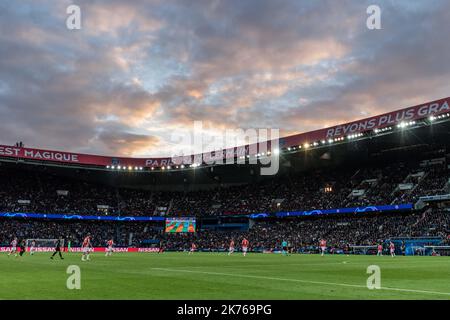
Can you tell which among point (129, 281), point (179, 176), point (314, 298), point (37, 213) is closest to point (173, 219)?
point (179, 176)

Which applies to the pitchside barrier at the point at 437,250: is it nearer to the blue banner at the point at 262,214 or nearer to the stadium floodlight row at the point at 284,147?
the blue banner at the point at 262,214

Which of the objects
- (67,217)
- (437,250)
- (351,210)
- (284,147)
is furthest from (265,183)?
(437,250)

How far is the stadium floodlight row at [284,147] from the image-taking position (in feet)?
175

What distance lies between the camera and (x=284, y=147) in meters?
71.4

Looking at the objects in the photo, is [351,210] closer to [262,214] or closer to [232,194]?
[262,214]

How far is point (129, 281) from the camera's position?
671 inches

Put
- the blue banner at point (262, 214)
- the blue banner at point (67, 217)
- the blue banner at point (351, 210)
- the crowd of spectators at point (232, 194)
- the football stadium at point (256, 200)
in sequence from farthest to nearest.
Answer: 1. the blue banner at point (67, 217)
2. the crowd of spectators at point (232, 194)
3. the blue banner at point (262, 214)
4. the blue banner at point (351, 210)
5. the football stadium at point (256, 200)

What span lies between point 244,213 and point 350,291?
69.2 metres

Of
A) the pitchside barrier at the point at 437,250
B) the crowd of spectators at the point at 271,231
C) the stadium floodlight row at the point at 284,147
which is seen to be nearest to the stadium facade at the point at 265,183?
the stadium floodlight row at the point at 284,147

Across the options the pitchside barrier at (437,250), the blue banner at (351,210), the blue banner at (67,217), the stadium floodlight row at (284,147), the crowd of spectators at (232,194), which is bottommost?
the pitchside barrier at (437,250)

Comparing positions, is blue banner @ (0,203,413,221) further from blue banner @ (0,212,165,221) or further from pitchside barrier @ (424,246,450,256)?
pitchside barrier @ (424,246,450,256)
